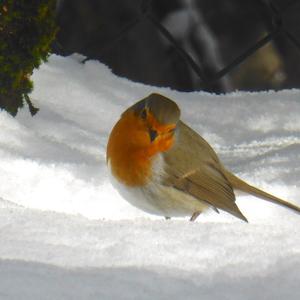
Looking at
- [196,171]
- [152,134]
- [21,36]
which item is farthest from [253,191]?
[21,36]

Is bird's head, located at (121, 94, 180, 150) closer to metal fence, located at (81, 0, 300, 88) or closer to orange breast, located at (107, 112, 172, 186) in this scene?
orange breast, located at (107, 112, 172, 186)

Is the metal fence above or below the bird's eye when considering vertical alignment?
below

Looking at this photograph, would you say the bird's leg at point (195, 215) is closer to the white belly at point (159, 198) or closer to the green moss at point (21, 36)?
the white belly at point (159, 198)

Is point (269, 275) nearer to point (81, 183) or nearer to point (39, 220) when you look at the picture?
point (39, 220)

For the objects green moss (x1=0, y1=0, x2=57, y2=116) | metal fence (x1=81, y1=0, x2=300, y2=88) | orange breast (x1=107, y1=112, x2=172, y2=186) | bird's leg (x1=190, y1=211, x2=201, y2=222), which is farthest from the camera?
metal fence (x1=81, y1=0, x2=300, y2=88)

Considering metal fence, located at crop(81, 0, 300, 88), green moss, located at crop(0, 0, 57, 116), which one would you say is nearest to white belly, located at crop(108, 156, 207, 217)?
green moss, located at crop(0, 0, 57, 116)

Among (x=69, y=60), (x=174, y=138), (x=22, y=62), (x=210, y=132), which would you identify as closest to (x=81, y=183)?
(x=174, y=138)

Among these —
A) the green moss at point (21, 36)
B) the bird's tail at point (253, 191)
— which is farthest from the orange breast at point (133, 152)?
the green moss at point (21, 36)
